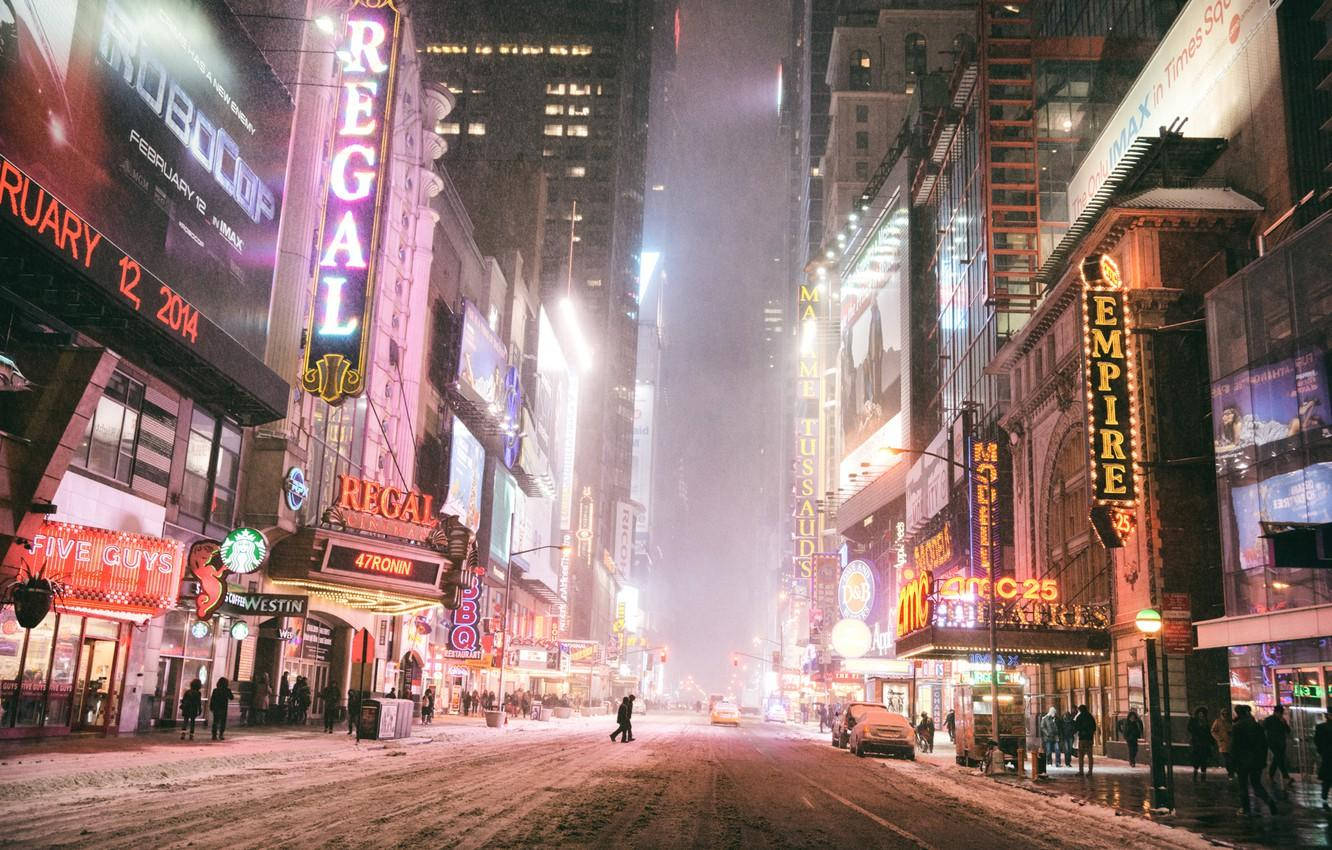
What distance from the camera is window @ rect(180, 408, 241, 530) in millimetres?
32812

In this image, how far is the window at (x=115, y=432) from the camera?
27062 mm

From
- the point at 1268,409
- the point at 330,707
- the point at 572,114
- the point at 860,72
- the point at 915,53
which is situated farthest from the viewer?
the point at 572,114

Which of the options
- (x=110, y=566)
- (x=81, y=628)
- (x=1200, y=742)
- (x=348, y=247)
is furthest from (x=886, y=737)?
(x=348, y=247)

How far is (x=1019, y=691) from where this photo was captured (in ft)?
127

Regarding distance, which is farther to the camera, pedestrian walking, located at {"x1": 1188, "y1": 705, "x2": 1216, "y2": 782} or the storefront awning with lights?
the storefront awning with lights

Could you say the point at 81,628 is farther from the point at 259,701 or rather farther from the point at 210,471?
the point at 259,701

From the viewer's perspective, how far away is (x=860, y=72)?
146 metres

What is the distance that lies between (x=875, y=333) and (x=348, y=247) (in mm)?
62467

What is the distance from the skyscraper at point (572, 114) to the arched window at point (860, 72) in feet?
161

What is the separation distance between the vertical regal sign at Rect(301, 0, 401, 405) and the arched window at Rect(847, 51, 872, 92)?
119 m

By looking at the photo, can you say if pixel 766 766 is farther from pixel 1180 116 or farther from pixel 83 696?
pixel 1180 116

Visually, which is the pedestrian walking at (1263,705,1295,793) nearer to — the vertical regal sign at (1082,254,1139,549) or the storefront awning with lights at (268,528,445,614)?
the vertical regal sign at (1082,254,1139,549)

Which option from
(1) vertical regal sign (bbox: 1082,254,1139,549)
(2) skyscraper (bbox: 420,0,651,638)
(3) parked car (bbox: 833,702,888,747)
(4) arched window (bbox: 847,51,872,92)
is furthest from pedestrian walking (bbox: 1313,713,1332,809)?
(2) skyscraper (bbox: 420,0,651,638)

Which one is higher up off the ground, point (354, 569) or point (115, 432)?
point (115, 432)
